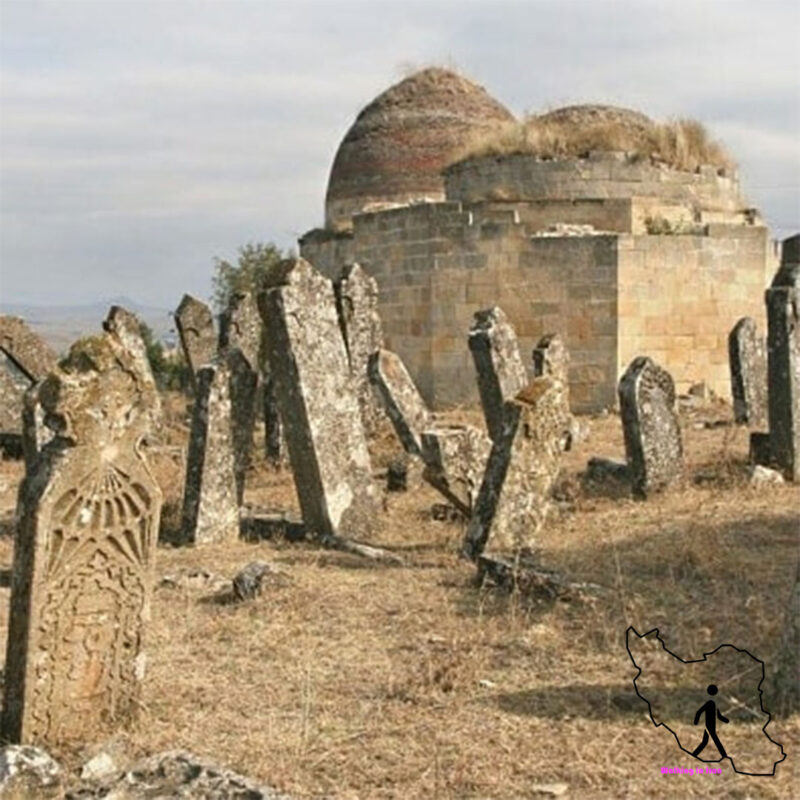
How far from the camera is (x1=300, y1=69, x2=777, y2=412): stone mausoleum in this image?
17297mm

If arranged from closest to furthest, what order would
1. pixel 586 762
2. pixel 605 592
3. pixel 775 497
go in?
1. pixel 586 762
2. pixel 605 592
3. pixel 775 497

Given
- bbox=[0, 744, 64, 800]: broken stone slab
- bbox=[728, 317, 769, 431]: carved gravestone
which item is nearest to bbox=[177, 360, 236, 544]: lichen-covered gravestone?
bbox=[0, 744, 64, 800]: broken stone slab

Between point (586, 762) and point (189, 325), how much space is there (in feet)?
37.3

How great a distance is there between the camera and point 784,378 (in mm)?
10453

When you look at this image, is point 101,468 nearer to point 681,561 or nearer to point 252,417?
point 681,561

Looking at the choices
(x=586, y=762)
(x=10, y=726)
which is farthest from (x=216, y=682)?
(x=586, y=762)

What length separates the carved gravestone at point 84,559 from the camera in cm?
487

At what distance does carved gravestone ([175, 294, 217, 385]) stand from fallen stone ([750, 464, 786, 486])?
7.41m

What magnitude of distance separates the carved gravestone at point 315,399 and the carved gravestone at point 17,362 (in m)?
6.04

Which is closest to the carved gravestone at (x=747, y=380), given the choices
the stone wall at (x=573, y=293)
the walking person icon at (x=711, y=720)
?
the stone wall at (x=573, y=293)

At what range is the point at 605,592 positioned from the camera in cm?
687

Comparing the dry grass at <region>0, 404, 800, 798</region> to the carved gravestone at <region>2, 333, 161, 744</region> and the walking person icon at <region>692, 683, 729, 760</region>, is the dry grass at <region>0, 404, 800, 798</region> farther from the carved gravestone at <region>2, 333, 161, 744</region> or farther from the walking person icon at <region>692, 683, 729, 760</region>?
the carved gravestone at <region>2, 333, 161, 744</region>

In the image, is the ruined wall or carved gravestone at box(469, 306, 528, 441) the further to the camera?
the ruined wall

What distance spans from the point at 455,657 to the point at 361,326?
7.97 meters
